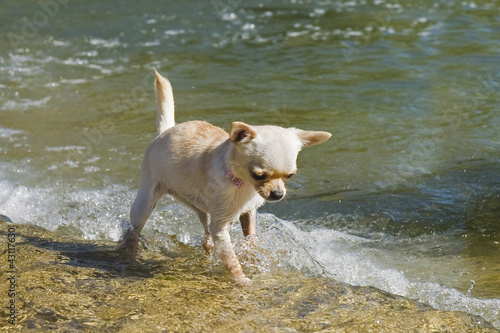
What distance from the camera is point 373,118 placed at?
31.3ft

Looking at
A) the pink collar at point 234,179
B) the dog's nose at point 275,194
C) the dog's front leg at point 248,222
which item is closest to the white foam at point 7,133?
the dog's front leg at point 248,222

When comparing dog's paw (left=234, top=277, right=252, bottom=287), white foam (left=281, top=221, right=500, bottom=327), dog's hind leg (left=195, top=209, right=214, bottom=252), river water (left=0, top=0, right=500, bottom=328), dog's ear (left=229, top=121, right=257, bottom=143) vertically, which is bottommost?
river water (left=0, top=0, right=500, bottom=328)

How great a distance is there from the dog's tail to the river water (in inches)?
40.5

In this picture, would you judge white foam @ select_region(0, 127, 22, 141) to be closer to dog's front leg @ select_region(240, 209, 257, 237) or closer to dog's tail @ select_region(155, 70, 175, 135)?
dog's tail @ select_region(155, 70, 175, 135)

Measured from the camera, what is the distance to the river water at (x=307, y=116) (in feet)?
19.6

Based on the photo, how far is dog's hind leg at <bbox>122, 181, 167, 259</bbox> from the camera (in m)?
5.35

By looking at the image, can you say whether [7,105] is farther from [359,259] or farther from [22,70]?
[359,259]

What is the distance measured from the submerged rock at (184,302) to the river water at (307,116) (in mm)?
474

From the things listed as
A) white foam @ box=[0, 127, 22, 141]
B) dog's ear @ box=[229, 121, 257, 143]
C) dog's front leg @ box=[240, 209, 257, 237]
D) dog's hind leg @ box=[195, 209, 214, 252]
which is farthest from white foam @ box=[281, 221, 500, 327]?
white foam @ box=[0, 127, 22, 141]

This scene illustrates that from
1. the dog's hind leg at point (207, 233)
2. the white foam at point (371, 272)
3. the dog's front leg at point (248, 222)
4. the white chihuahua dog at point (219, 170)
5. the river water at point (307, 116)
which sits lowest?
the river water at point (307, 116)

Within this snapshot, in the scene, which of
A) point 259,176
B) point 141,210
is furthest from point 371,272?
point 141,210

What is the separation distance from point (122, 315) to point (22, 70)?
9297 mm

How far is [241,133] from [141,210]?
142cm

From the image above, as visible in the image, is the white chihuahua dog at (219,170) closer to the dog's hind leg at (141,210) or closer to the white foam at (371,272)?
the dog's hind leg at (141,210)
